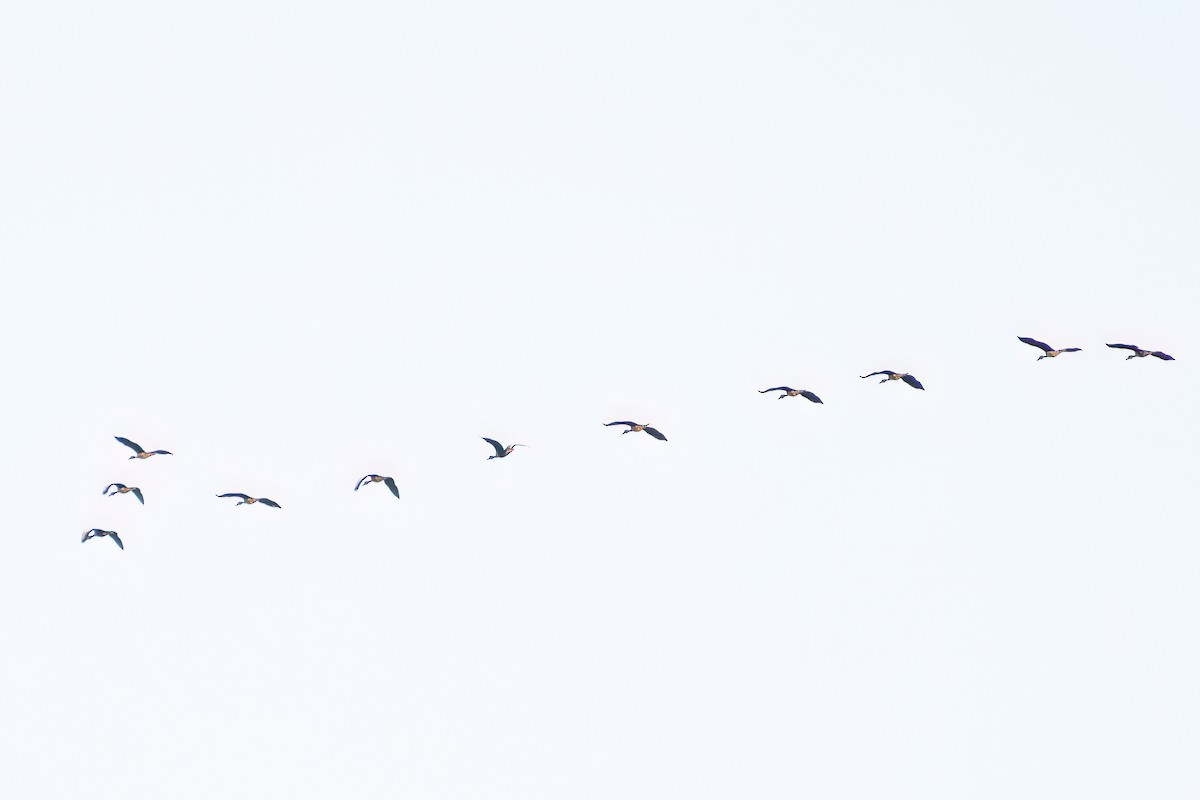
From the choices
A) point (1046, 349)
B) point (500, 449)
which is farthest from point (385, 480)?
point (1046, 349)

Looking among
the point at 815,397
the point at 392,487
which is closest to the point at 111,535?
the point at 392,487

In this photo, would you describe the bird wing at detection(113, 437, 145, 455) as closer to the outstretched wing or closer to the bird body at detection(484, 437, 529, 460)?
the outstretched wing

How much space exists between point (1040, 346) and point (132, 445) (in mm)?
49745

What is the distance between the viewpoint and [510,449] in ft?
456

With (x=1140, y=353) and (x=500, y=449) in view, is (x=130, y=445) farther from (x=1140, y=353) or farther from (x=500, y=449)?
(x=1140, y=353)

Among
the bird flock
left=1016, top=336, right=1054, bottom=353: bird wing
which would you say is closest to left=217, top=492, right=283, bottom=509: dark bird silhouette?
the bird flock

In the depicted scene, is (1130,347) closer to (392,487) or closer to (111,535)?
(392,487)

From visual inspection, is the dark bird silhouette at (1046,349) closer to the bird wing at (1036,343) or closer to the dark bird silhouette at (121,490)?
the bird wing at (1036,343)

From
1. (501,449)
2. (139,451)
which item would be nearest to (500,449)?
(501,449)

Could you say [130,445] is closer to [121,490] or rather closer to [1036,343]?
[121,490]

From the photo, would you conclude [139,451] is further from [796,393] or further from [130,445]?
[796,393]

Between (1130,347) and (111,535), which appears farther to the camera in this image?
(111,535)

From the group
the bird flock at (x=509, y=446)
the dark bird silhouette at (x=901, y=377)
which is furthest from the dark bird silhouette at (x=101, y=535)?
the dark bird silhouette at (x=901, y=377)

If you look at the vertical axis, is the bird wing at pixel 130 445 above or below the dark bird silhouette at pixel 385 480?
above
